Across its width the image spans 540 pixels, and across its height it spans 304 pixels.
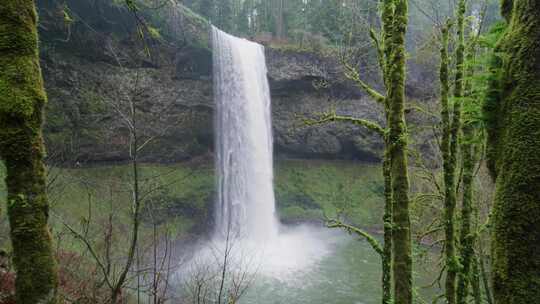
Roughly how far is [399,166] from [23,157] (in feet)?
11.5

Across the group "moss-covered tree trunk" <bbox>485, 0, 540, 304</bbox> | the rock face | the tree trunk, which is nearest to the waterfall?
the rock face

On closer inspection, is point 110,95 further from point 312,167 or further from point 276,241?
point 312,167

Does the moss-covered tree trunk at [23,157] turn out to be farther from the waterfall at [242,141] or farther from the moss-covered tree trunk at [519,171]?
the waterfall at [242,141]

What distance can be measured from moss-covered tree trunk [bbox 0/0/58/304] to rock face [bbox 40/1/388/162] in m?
10.5

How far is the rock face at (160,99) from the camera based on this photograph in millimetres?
17500

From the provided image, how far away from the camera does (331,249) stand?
19.1 meters

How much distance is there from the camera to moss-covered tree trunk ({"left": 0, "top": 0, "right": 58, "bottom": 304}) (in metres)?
2.47

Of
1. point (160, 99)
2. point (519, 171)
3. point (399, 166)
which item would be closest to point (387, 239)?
point (399, 166)

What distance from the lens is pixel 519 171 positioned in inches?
90.0

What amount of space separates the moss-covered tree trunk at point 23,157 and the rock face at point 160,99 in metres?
10.5

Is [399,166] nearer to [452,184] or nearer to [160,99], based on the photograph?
[452,184]

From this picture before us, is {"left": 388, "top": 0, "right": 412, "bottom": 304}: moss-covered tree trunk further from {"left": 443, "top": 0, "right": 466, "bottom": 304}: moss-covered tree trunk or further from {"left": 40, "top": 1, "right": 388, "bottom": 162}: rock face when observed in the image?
{"left": 40, "top": 1, "right": 388, "bottom": 162}: rock face

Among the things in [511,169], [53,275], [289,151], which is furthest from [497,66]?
[289,151]

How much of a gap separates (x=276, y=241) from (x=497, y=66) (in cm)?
1883
